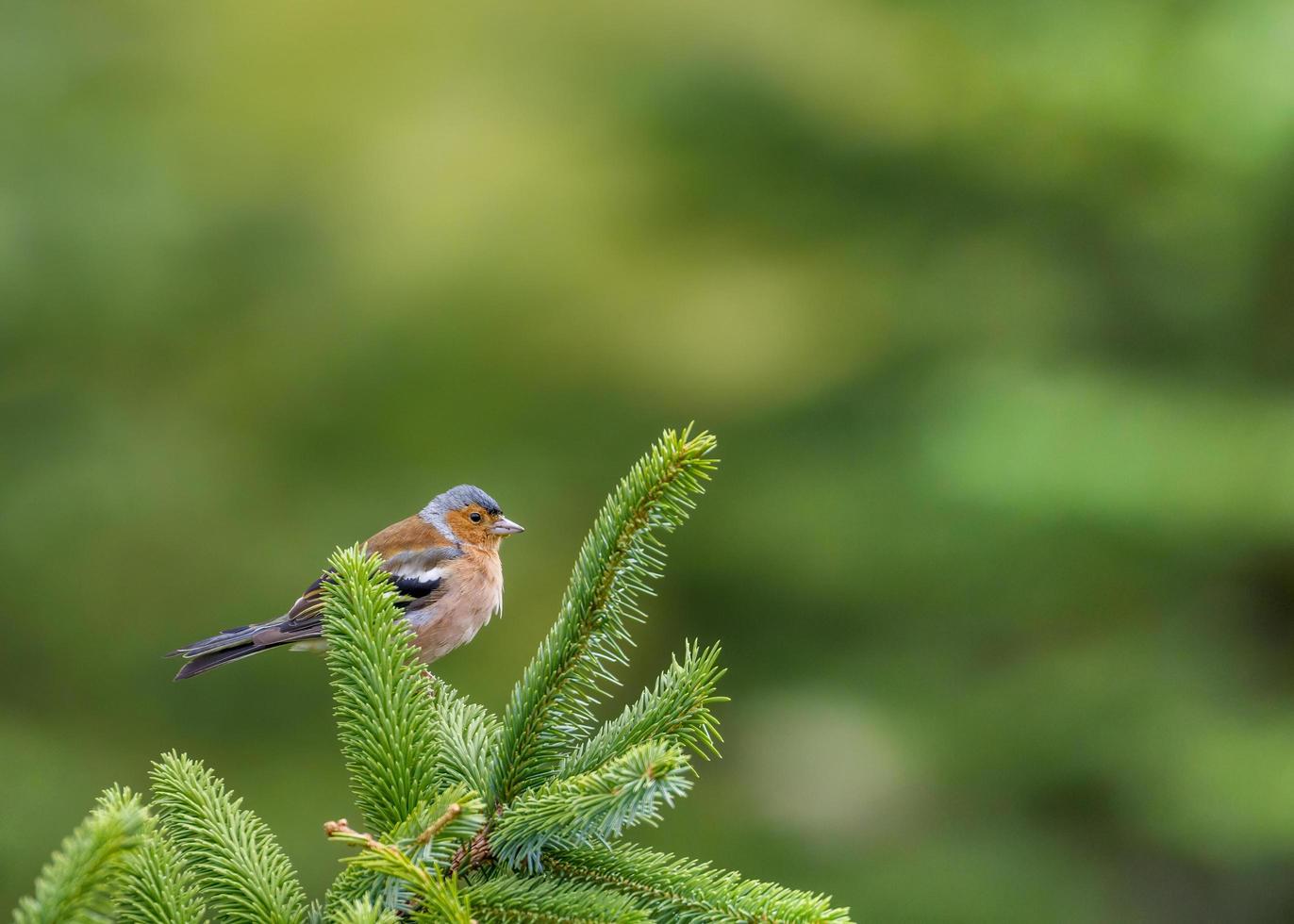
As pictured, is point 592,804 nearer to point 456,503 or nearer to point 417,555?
point 417,555

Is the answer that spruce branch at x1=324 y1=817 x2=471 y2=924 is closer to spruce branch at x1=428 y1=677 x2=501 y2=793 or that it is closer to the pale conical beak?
spruce branch at x1=428 y1=677 x2=501 y2=793

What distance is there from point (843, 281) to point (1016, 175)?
1.72 m

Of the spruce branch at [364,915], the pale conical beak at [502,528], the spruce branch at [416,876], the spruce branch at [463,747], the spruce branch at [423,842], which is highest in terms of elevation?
the pale conical beak at [502,528]

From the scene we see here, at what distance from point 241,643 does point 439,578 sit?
691mm

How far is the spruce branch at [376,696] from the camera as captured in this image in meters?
1.80

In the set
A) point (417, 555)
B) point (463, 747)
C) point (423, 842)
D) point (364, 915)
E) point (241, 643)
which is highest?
point (417, 555)

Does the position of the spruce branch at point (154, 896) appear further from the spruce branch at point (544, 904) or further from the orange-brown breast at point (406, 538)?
the orange-brown breast at point (406, 538)

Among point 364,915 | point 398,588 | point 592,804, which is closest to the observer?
point 364,915

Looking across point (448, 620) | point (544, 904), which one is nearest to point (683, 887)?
point (544, 904)

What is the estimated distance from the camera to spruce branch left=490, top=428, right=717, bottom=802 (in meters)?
1.86

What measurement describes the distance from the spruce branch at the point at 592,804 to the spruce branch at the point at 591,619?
0.36 ft

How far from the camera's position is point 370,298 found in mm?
10938

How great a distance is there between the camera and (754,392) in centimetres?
988

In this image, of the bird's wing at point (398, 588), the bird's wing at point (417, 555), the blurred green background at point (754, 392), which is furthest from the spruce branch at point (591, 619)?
the blurred green background at point (754, 392)
